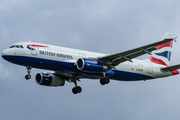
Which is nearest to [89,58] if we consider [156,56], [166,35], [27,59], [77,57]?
[77,57]

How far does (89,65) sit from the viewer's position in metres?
40.2

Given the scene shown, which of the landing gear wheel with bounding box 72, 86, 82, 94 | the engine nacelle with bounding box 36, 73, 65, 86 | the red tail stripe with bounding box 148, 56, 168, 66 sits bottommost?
the landing gear wheel with bounding box 72, 86, 82, 94

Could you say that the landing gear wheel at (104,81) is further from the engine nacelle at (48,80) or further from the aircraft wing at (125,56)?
the engine nacelle at (48,80)

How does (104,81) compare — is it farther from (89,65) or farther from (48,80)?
(48,80)

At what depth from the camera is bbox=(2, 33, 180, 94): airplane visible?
3966 cm

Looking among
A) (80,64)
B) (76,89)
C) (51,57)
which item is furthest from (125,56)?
(76,89)

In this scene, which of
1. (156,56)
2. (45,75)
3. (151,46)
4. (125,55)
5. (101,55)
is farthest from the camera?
(156,56)

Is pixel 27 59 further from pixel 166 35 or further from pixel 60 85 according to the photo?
pixel 166 35

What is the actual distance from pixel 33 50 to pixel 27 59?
1.22 metres

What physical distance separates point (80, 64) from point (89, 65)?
105 cm

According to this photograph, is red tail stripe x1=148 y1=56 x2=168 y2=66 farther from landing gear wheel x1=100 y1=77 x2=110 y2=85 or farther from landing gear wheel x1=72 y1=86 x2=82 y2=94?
landing gear wheel x1=72 y1=86 x2=82 y2=94

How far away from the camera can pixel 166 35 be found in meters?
52.3

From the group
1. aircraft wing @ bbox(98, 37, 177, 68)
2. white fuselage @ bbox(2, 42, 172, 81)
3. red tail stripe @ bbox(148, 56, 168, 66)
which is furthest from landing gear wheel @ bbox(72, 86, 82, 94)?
red tail stripe @ bbox(148, 56, 168, 66)

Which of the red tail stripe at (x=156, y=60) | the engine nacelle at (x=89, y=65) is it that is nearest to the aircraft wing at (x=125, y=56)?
the engine nacelle at (x=89, y=65)
